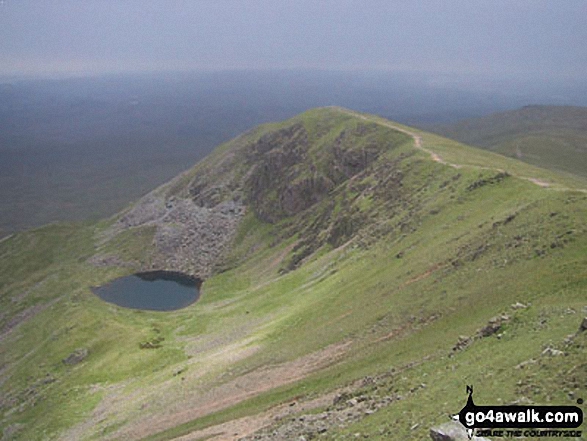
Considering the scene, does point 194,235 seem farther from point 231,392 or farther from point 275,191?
point 231,392

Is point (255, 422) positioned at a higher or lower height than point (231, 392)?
higher

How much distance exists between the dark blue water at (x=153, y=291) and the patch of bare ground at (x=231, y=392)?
263 feet

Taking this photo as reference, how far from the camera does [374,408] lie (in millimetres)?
30062

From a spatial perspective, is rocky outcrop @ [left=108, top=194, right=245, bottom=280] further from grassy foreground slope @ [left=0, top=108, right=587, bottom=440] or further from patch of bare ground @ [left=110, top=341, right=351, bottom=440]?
patch of bare ground @ [left=110, top=341, right=351, bottom=440]

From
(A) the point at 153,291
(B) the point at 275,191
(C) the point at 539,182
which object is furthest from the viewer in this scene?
(B) the point at 275,191

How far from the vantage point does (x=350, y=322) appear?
54781 millimetres

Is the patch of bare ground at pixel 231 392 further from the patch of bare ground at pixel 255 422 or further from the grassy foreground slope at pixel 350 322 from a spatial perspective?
the patch of bare ground at pixel 255 422

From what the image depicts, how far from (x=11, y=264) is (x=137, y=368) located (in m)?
139

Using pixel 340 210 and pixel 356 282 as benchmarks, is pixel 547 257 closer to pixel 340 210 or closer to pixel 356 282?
pixel 356 282

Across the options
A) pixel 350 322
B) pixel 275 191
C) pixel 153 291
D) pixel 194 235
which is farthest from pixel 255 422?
pixel 194 235

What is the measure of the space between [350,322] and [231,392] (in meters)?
15.6

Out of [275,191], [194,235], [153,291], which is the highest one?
[275,191]

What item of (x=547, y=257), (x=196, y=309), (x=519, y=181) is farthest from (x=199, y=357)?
(x=519, y=181)

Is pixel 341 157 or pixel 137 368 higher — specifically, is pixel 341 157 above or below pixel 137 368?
above
